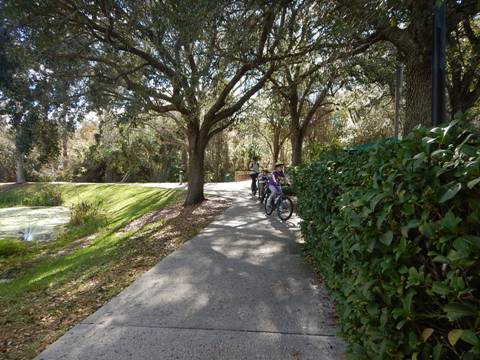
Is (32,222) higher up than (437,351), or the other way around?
(437,351)

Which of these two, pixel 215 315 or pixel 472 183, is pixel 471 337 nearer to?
pixel 472 183

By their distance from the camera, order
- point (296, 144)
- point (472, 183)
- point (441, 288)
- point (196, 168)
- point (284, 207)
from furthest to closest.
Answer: point (296, 144), point (196, 168), point (284, 207), point (441, 288), point (472, 183)

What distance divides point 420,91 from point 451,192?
6600 mm

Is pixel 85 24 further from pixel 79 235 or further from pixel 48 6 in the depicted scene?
pixel 79 235

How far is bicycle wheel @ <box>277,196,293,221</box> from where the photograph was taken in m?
10.1

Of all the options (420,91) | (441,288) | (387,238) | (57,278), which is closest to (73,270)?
(57,278)

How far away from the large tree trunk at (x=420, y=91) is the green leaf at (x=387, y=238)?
600 cm

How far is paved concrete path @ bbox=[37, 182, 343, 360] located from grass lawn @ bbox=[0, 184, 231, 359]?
1.38 ft

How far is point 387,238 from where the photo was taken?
1.97 m

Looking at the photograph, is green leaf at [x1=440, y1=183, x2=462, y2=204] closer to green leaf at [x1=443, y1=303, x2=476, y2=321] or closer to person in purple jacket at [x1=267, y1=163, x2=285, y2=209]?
green leaf at [x1=443, y1=303, x2=476, y2=321]

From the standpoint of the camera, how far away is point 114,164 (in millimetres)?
36688

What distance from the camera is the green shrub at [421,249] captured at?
1573 millimetres

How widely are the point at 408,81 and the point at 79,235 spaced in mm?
12332

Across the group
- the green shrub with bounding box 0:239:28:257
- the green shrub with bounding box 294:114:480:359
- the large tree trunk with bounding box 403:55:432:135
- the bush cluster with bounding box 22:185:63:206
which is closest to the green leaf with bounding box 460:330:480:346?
the green shrub with bounding box 294:114:480:359
